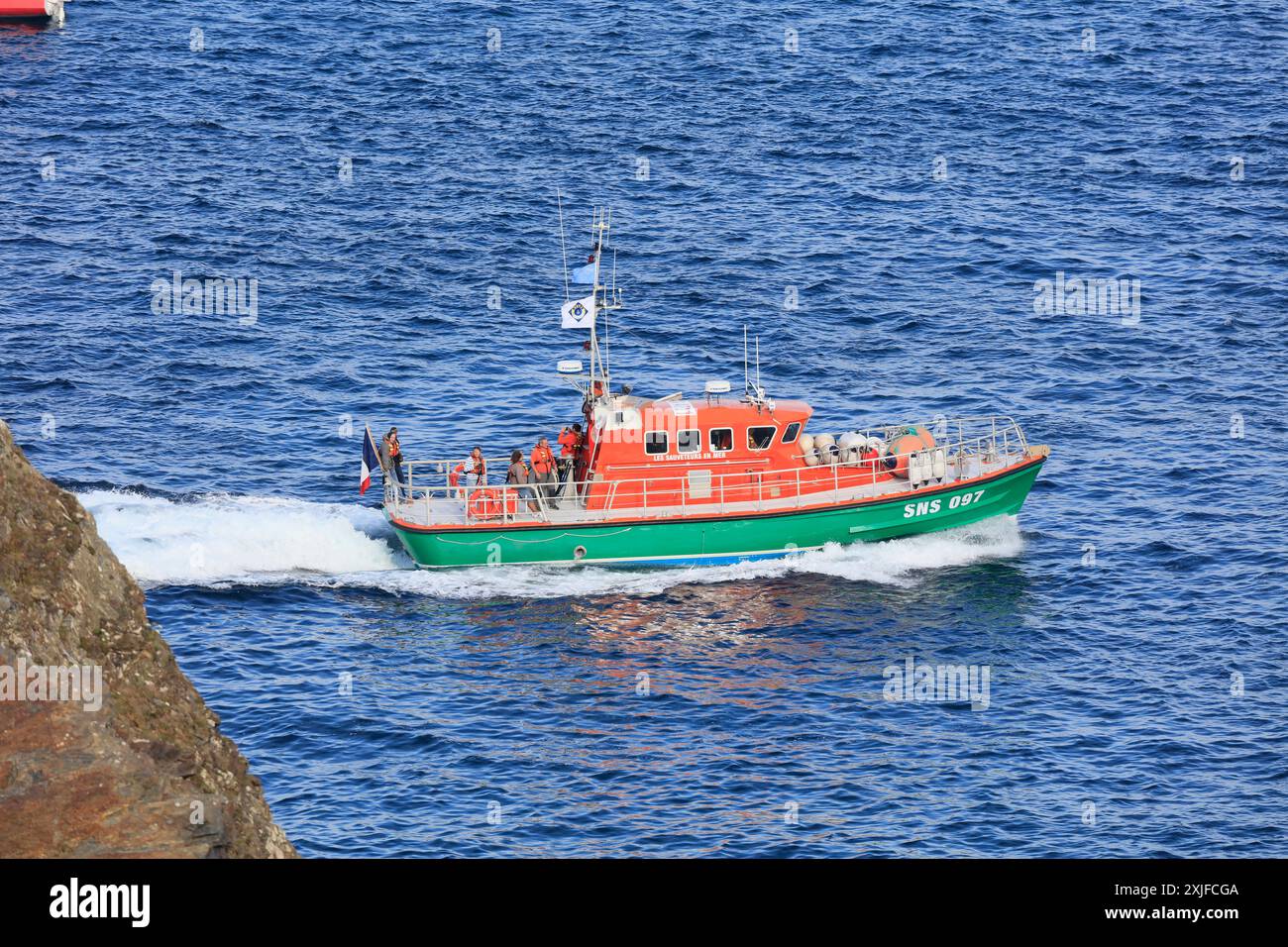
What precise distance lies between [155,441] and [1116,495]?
29.0 m

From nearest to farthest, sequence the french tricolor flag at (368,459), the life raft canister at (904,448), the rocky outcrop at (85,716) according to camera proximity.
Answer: the rocky outcrop at (85,716)
the french tricolor flag at (368,459)
the life raft canister at (904,448)

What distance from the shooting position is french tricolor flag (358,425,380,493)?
4697 centimetres

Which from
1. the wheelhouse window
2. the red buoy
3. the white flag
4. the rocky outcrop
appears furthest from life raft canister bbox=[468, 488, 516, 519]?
the red buoy

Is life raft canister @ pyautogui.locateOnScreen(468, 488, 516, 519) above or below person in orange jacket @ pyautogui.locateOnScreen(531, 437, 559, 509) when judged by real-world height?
below

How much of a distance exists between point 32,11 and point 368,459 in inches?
2272

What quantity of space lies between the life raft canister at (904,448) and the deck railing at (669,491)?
246 mm

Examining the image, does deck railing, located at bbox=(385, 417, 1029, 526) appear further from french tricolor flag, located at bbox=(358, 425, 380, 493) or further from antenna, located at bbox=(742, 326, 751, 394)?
antenna, located at bbox=(742, 326, 751, 394)

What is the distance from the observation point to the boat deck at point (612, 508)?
152 feet

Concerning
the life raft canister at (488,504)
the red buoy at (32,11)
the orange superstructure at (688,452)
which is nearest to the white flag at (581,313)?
the orange superstructure at (688,452)

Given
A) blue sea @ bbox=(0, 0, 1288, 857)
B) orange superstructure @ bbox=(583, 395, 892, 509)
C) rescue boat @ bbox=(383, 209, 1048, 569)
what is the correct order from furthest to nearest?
orange superstructure @ bbox=(583, 395, 892, 509)
rescue boat @ bbox=(383, 209, 1048, 569)
blue sea @ bbox=(0, 0, 1288, 857)

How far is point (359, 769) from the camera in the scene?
118 ft

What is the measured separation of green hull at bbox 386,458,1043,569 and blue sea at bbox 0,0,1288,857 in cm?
64

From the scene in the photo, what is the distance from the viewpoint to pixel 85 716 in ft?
54.0

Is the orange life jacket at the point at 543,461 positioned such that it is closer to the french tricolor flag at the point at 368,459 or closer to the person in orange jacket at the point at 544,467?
the person in orange jacket at the point at 544,467
